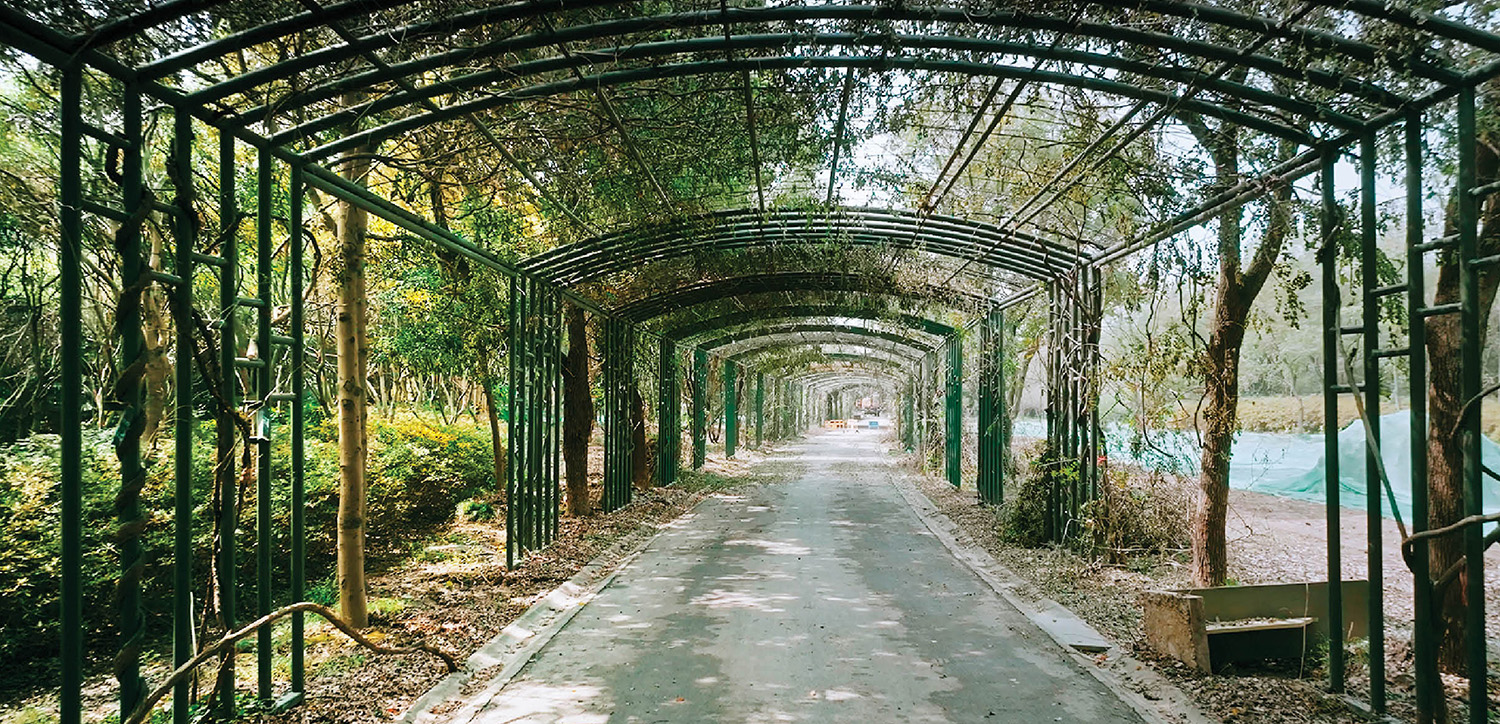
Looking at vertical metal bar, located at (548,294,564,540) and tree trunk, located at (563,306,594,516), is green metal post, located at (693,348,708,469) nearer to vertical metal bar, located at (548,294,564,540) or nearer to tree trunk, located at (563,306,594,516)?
tree trunk, located at (563,306,594,516)

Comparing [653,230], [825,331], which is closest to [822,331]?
[825,331]

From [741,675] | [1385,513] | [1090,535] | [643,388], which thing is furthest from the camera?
[643,388]

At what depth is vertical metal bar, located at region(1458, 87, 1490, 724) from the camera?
11.1 ft

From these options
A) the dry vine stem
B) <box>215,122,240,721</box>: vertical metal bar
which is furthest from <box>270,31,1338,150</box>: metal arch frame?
the dry vine stem

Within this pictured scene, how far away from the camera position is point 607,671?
4934 millimetres

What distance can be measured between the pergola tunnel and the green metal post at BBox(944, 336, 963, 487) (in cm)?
402

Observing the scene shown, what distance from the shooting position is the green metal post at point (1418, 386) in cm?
375

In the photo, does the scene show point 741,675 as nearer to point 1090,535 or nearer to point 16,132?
point 1090,535

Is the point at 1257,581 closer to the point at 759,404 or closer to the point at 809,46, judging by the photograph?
the point at 809,46

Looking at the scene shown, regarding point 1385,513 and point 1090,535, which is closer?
point 1090,535

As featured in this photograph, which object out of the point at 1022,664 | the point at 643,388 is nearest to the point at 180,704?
the point at 1022,664

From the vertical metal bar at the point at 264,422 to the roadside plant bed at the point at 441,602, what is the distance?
0.38m

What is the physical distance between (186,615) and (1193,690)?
15.7ft

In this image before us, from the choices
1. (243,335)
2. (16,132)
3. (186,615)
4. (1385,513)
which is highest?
(16,132)
